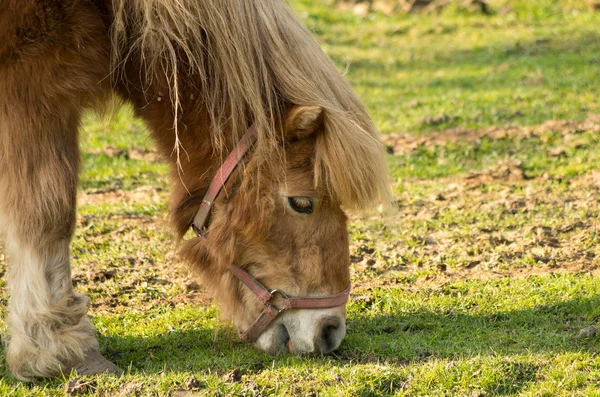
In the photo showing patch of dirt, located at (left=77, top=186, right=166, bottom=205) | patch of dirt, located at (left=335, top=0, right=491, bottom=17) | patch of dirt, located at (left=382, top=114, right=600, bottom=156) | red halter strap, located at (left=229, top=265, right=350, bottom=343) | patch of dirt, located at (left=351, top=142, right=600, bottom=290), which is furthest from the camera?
patch of dirt, located at (left=335, top=0, right=491, bottom=17)

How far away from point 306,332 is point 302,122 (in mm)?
988

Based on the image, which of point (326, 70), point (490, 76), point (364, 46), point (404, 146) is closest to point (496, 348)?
point (326, 70)

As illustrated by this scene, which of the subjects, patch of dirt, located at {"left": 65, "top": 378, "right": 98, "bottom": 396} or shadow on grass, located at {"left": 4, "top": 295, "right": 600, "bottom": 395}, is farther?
shadow on grass, located at {"left": 4, "top": 295, "right": 600, "bottom": 395}

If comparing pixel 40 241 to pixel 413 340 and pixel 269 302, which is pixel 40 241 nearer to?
pixel 269 302

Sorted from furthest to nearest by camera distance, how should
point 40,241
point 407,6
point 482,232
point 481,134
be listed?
point 407,6, point 481,134, point 482,232, point 40,241

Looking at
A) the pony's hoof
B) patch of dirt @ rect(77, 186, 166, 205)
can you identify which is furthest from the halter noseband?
patch of dirt @ rect(77, 186, 166, 205)

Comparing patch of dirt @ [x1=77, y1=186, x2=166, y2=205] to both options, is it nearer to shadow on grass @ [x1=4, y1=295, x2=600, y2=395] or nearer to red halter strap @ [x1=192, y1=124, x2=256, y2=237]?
shadow on grass @ [x1=4, y1=295, x2=600, y2=395]

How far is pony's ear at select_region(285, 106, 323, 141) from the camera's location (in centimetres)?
370

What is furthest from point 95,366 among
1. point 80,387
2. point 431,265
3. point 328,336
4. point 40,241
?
point 431,265

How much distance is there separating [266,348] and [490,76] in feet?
22.9

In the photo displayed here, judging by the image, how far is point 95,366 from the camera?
12.4 feet

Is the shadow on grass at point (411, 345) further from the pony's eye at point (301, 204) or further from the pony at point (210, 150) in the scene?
the pony's eye at point (301, 204)

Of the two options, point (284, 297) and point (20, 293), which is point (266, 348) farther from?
point (20, 293)

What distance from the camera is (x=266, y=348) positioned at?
154 inches
